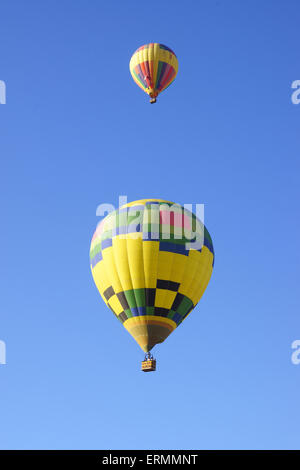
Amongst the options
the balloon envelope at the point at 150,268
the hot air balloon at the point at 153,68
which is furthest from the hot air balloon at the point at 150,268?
the hot air balloon at the point at 153,68

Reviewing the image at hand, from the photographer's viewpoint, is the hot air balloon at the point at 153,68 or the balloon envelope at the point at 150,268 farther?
the hot air balloon at the point at 153,68

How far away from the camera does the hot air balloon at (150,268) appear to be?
38.5 metres

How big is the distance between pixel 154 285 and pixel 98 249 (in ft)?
11.6

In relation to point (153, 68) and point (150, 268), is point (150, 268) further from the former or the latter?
point (153, 68)

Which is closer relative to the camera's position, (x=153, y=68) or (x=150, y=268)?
(x=150, y=268)

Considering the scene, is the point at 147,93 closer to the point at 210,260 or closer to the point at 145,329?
the point at 210,260

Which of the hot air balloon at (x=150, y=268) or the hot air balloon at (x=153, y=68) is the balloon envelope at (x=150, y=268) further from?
the hot air balloon at (x=153, y=68)

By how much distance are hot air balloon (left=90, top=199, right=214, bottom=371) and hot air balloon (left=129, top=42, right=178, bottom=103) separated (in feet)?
42.1

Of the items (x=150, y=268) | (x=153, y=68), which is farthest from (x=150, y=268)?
(x=153, y=68)

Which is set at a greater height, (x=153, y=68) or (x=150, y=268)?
(x=153, y=68)

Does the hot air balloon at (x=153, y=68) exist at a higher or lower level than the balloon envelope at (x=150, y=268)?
higher

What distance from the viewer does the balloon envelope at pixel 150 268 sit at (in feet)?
126

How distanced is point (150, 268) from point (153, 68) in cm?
1659

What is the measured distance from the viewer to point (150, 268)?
1517 inches
